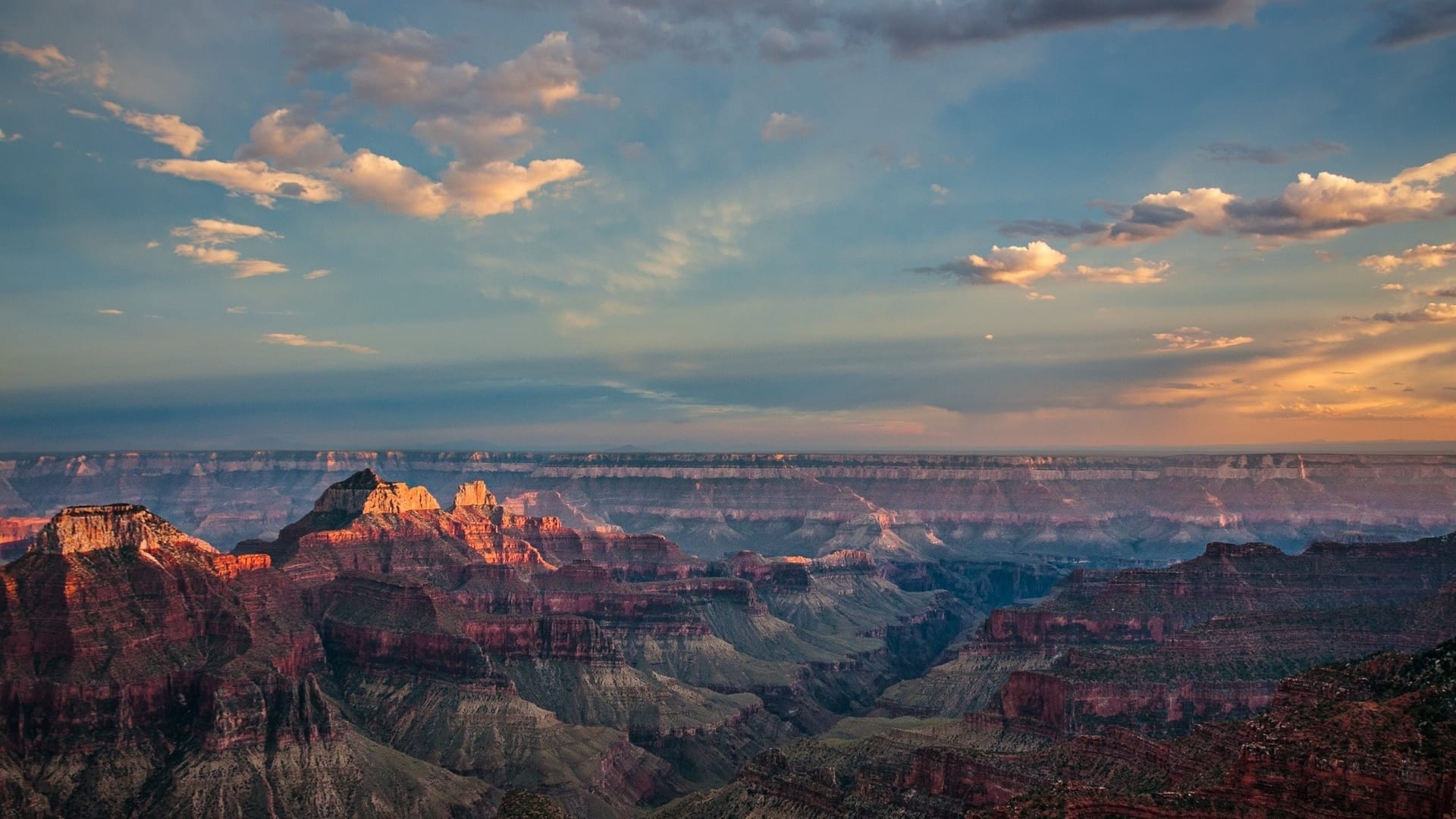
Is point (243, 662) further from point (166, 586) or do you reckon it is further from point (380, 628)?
point (380, 628)

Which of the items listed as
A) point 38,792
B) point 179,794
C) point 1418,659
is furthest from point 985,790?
point 38,792

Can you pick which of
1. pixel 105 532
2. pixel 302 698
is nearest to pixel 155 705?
pixel 302 698

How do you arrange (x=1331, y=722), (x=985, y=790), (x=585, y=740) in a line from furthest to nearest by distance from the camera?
(x=585, y=740) → (x=985, y=790) → (x=1331, y=722)

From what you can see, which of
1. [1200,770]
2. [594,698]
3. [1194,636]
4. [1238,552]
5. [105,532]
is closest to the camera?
[1200,770]

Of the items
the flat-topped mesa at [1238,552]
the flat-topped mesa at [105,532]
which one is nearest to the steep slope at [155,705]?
the flat-topped mesa at [105,532]

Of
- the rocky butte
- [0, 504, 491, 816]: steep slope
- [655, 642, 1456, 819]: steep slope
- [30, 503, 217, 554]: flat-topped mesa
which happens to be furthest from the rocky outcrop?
[30, 503, 217, 554]: flat-topped mesa

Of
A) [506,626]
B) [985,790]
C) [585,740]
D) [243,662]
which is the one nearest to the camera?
[985,790]

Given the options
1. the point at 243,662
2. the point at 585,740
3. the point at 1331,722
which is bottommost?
the point at 585,740

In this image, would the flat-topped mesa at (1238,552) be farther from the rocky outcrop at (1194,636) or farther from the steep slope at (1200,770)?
the steep slope at (1200,770)

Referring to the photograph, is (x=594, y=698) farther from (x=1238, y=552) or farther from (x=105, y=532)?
(x=1238, y=552)
